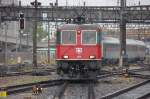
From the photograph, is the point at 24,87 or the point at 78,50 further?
the point at 78,50

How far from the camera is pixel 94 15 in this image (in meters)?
60.6

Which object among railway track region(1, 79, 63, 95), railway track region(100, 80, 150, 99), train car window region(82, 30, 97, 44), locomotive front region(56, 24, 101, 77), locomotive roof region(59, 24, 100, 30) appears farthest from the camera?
locomotive roof region(59, 24, 100, 30)

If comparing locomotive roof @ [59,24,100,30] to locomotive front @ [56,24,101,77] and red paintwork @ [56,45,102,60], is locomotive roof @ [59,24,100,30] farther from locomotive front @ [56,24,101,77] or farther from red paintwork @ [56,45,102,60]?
red paintwork @ [56,45,102,60]

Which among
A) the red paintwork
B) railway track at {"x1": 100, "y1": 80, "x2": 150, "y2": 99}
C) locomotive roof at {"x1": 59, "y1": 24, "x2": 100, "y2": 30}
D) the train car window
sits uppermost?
locomotive roof at {"x1": 59, "y1": 24, "x2": 100, "y2": 30}

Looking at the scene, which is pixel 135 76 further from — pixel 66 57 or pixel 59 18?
pixel 59 18

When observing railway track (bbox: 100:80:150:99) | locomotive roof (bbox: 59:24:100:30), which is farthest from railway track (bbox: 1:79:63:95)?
railway track (bbox: 100:80:150:99)

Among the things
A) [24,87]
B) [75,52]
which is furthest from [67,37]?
[24,87]

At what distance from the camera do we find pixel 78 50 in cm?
2659

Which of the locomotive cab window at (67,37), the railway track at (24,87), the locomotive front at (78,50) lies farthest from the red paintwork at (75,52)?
the railway track at (24,87)

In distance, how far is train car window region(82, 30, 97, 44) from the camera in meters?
26.6

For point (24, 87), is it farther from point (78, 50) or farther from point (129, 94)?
point (78, 50)

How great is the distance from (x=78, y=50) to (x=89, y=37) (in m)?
0.94

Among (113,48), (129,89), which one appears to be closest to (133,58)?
(113,48)

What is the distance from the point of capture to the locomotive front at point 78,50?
1036 inches
